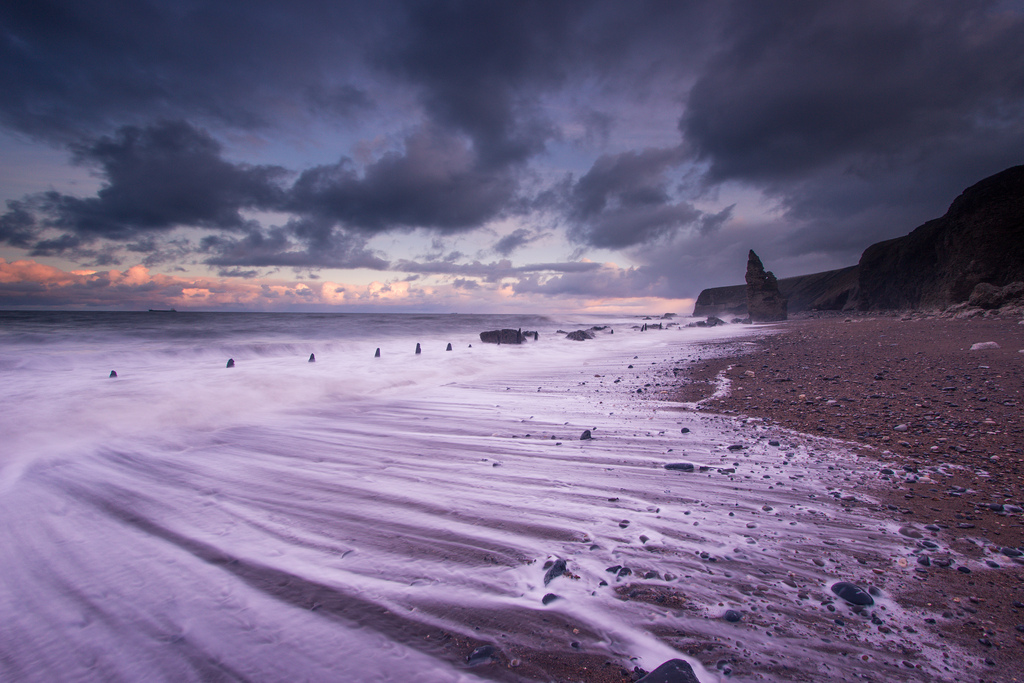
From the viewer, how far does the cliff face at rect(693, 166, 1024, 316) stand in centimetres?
1959

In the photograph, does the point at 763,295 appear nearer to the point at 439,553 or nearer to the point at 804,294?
the point at 804,294

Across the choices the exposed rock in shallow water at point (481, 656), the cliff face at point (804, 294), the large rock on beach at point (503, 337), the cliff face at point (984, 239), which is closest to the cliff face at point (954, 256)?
the cliff face at point (984, 239)

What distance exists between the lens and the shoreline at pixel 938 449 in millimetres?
1481

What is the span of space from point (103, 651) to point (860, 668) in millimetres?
2985

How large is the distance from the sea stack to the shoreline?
3305cm

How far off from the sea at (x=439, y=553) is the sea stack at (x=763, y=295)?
39439mm

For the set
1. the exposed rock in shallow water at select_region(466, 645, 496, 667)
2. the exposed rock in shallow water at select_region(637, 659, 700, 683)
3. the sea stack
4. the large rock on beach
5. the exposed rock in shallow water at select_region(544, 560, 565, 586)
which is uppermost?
the sea stack

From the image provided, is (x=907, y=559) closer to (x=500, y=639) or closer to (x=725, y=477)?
(x=725, y=477)

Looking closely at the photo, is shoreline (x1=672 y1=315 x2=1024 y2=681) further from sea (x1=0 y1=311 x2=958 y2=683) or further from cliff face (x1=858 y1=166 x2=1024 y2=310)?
cliff face (x1=858 y1=166 x2=1024 y2=310)

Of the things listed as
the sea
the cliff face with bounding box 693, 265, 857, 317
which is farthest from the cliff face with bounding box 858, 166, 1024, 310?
the sea

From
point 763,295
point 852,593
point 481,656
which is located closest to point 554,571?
point 481,656

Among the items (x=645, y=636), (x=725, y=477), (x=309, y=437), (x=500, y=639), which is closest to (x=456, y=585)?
(x=500, y=639)

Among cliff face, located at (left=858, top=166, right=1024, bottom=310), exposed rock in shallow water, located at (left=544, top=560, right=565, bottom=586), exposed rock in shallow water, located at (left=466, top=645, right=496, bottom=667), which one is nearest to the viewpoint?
exposed rock in shallow water, located at (left=466, top=645, right=496, bottom=667)

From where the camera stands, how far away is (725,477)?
9.27 ft
